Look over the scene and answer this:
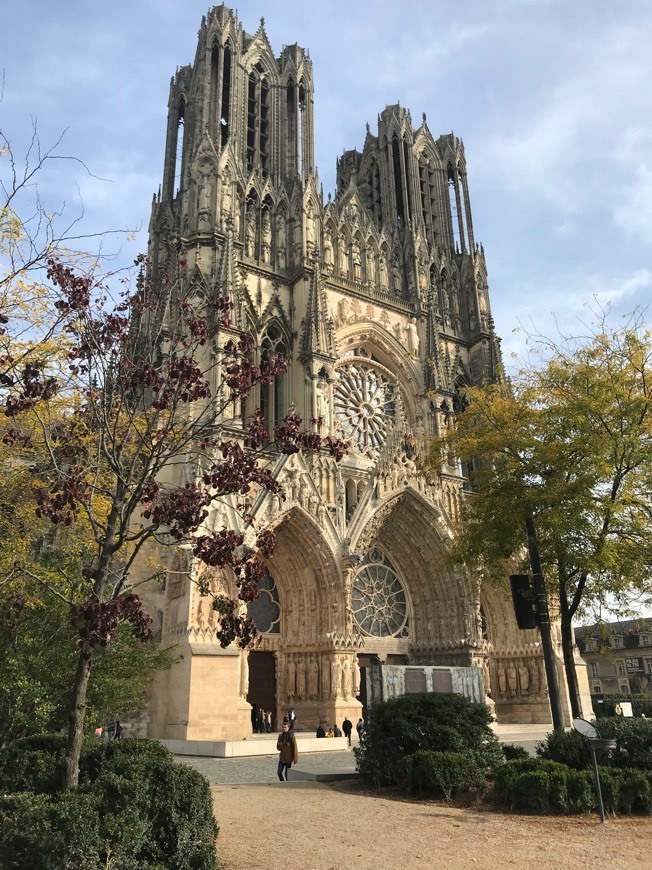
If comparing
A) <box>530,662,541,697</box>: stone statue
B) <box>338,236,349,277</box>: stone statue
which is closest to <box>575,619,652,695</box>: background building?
<box>530,662,541,697</box>: stone statue

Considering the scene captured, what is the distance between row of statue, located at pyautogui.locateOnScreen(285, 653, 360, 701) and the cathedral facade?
0.19 feet

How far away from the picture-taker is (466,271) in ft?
114

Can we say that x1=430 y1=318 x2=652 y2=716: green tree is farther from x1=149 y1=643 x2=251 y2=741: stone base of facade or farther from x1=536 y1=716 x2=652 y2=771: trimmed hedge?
x1=149 y1=643 x2=251 y2=741: stone base of facade

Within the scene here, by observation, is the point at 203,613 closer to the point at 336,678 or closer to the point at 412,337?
the point at 336,678

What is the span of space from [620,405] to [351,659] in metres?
12.2

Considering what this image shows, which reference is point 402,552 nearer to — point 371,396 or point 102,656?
point 371,396

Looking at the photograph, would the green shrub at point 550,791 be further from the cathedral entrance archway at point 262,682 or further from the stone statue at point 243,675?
the cathedral entrance archway at point 262,682

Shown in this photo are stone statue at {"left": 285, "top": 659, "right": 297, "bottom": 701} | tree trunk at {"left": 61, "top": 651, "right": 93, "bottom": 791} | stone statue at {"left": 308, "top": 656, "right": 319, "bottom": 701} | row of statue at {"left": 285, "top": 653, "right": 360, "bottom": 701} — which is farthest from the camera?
stone statue at {"left": 285, "top": 659, "right": 297, "bottom": 701}

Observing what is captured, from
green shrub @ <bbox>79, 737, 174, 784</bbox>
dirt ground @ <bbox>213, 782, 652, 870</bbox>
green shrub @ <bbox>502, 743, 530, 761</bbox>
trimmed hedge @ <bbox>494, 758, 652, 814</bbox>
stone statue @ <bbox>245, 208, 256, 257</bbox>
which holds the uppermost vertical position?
stone statue @ <bbox>245, 208, 256, 257</bbox>

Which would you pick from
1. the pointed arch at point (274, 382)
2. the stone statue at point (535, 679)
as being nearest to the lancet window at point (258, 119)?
the pointed arch at point (274, 382)

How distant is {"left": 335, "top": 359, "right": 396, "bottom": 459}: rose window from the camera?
28141 mm

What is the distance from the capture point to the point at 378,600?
83.8 ft

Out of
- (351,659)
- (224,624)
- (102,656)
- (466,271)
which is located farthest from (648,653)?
(224,624)

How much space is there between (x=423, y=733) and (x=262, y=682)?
13.0 meters
